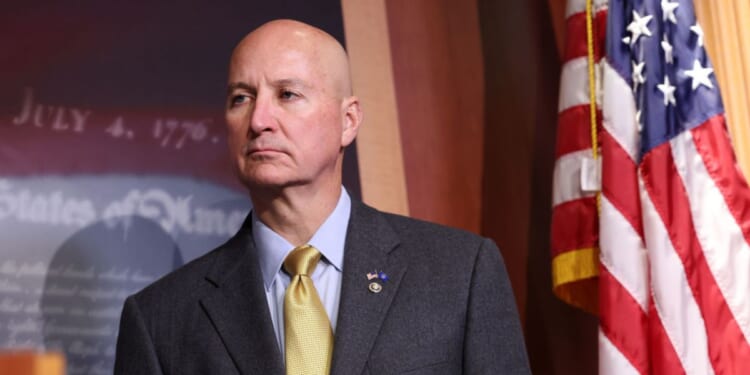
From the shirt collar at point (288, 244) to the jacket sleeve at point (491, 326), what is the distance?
0.96ft

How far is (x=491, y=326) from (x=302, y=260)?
0.41 meters

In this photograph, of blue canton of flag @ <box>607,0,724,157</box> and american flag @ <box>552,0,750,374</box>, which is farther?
blue canton of flag @ <box>607,0,724,157</box>

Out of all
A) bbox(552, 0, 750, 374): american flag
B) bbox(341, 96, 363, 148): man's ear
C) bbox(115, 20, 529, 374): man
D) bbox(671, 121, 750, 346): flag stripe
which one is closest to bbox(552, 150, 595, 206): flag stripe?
bbox(552, 0, 750, 374): american flag

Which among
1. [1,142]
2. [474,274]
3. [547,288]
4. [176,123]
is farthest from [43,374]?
[547,288]

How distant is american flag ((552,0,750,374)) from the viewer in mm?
2605

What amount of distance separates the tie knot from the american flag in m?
0.90

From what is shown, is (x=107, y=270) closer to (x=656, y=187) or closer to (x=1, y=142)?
(x=1, y=142)

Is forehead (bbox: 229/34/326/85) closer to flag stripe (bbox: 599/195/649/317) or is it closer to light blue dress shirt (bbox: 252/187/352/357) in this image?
light blue dress shirt (bbox: 252/187/352/357)

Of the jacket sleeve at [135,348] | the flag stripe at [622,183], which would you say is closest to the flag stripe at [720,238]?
the flag stripe at [622,183]

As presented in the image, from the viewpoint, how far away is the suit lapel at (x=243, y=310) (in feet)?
6.94

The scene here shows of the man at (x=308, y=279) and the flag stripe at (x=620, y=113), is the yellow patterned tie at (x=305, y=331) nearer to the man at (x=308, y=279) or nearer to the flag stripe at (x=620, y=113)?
the man at (x=308, y=279)

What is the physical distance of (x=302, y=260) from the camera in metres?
2.21

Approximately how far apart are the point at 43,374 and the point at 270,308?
1322mm

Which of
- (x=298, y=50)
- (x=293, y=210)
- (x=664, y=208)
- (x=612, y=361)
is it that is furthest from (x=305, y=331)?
(x=664, y=208)
